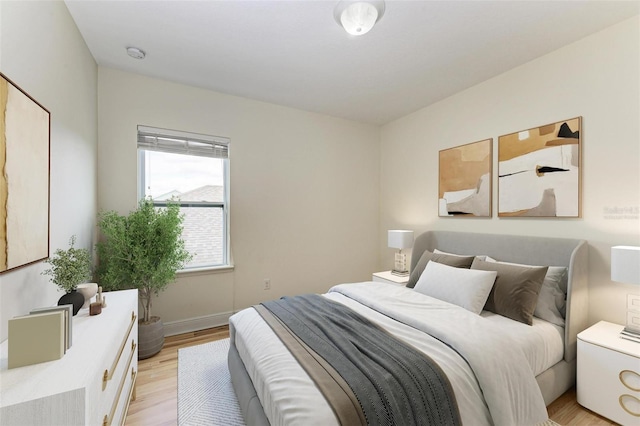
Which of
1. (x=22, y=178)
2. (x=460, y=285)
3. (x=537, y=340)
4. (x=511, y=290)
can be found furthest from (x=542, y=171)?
(x=22, y=178)

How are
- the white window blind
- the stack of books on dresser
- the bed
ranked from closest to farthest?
the stack of books on dresser, the bed, the white window blind

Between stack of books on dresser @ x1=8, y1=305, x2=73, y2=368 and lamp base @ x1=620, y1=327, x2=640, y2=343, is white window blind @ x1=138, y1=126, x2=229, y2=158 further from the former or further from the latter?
lamp base @ x1=620, y1=327, x2=640, y2=343

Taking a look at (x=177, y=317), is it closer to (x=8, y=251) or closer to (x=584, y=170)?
(x=8, y=251)

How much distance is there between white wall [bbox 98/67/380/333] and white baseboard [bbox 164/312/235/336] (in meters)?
0.01

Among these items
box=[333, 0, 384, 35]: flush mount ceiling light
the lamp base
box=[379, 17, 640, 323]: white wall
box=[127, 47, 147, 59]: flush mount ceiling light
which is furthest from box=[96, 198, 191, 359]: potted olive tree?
the lamp base

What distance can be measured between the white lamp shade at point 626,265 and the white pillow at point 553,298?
373 millimetres

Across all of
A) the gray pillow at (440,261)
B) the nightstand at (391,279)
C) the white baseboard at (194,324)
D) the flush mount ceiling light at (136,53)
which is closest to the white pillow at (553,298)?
the gray pillow at (440,261)

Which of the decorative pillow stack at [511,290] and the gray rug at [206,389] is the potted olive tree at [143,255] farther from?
the decorative pillow stack at [511,290]

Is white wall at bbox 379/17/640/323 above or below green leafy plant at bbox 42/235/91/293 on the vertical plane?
above

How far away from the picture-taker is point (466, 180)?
3045 millimetres

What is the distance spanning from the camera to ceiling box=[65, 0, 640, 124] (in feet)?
6.21

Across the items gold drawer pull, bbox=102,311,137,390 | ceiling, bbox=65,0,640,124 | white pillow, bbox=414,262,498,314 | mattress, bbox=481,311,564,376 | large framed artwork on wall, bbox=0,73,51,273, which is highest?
ceiling, bbox=65,0,640,124

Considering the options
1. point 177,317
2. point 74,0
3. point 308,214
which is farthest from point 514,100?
point 177,317

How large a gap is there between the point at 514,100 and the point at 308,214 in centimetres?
259
